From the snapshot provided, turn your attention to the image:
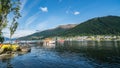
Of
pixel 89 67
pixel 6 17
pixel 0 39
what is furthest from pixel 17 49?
pixel 89 67

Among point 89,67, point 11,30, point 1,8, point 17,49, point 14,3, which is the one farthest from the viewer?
point 11,30

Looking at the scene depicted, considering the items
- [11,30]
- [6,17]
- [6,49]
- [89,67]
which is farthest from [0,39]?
[89,67]

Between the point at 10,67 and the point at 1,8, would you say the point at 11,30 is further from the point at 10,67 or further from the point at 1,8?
the point at 10,67

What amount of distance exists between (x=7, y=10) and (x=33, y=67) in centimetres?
3011

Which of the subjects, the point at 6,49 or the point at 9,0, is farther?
the point at 6,49

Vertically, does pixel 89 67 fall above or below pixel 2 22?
below

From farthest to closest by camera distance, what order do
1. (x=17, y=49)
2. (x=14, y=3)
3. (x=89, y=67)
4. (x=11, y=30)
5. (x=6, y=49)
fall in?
(x=11, y=30), (x=17, y=49), (x=6, y=49), (x=14, y=3), (x=89, y=67)

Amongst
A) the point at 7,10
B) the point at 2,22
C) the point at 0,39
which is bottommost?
the point at 0,39

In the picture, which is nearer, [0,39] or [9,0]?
[9,0]

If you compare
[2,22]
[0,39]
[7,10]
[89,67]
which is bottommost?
[89,67]

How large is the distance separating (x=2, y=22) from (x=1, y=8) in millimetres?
5433

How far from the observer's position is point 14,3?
7156cm

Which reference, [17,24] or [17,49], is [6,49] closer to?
[17,49]

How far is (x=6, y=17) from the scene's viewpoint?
69688mm
